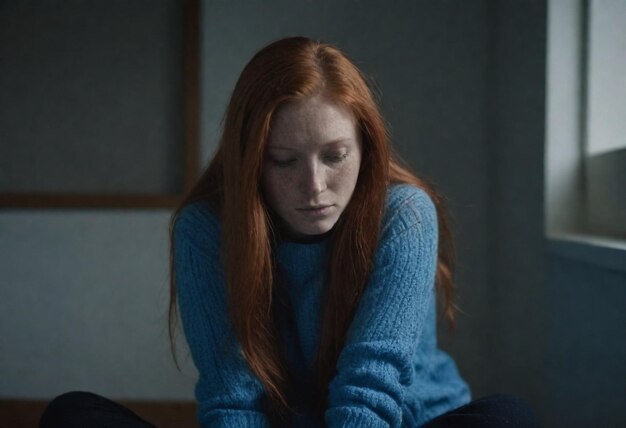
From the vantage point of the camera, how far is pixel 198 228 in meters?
1.06

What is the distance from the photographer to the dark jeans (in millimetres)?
884

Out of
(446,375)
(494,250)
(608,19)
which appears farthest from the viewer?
(494,250)

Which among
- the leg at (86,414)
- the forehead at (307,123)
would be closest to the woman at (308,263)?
the forehead at (307,123)

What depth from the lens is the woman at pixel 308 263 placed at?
930 mm

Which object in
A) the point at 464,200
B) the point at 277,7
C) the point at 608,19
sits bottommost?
the point at 464,200

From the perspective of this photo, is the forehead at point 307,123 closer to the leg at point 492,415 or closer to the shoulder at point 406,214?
the shoulder at point 406,214

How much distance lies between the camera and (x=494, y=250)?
1.73 meters

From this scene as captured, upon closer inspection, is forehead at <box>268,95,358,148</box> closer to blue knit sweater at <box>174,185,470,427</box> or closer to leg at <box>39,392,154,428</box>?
blue knit sweater at <box>174,185,470,427</box>

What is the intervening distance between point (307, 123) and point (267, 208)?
18cm

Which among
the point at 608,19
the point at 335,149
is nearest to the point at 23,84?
the point at 335,149

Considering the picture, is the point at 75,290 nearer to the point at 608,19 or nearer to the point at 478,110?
the point at 478,110

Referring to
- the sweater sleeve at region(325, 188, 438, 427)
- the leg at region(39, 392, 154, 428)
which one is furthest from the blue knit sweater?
the leg at region(39, 392, 154, 428)

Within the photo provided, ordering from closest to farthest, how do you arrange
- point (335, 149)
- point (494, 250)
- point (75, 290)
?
1. point (335, 149)
2. point (494, 250)
3. point (75, 290)

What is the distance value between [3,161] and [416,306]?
4.71 feet
